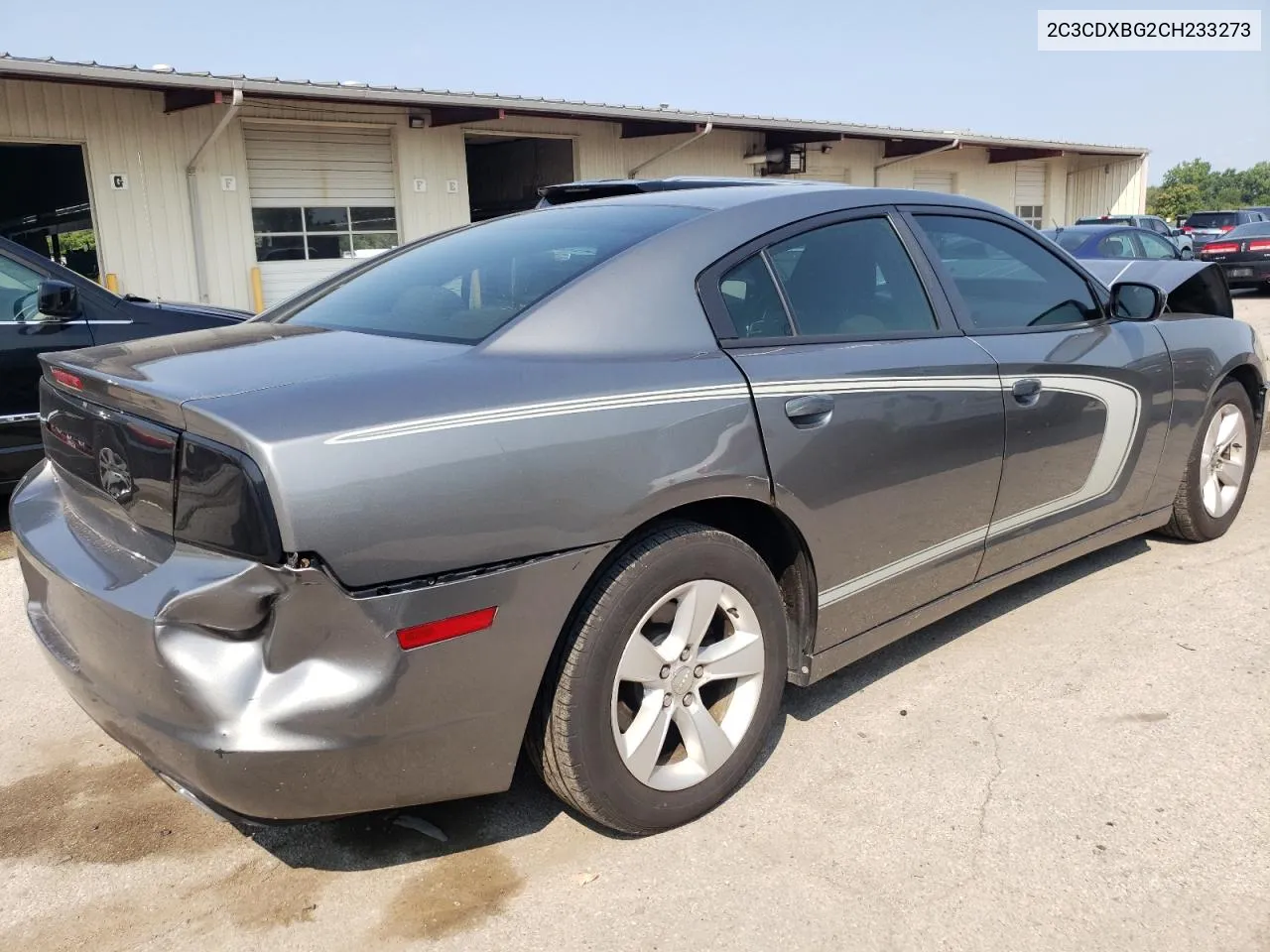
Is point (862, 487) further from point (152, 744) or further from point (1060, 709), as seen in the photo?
point (152, 744)

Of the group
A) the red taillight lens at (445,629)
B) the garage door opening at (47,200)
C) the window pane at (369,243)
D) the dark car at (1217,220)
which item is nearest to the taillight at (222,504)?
the red taillight lens at (445,629)

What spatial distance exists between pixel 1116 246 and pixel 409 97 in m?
9.11

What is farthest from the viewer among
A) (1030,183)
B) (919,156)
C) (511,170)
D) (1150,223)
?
(1030,183)

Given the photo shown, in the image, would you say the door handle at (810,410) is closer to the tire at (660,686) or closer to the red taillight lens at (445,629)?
the tire at (660,686)

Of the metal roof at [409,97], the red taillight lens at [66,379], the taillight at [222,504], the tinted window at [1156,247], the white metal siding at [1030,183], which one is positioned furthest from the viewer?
the white metal siding at [1030,183]

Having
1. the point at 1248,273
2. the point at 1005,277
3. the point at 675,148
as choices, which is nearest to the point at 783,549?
the point at 1005,277

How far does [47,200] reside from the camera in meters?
18.5

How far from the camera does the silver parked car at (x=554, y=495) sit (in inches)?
76.5

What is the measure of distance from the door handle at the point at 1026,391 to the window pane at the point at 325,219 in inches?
485

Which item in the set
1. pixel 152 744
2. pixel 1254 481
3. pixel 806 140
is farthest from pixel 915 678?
pixel 806 140

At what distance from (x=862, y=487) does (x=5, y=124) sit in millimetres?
11492

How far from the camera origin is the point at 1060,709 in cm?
314

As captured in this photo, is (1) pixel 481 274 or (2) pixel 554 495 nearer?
(2) pixel 554 495

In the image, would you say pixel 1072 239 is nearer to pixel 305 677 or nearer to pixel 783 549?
pixel 783 549
